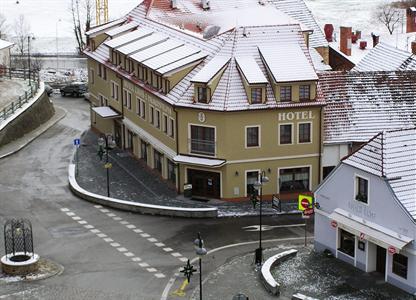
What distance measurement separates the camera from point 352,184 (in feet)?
183

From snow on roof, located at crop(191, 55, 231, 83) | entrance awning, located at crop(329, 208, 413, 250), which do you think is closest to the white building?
entrance awning, located at crop(329, 208, 413, 250)

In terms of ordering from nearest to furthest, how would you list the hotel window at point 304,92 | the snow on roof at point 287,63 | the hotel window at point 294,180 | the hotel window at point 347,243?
the hotel window at point 347,243, the snow on roof at point 287,63, the hotel window at point 304,92, the hotel window at point 294,180

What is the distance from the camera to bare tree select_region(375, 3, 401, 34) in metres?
148

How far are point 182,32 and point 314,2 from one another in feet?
343

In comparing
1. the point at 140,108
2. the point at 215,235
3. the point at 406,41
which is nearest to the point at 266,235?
the point at 215,235

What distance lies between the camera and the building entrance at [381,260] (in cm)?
5509

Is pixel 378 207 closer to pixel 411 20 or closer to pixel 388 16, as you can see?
pixel 411 20

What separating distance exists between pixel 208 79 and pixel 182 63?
12.6 feet

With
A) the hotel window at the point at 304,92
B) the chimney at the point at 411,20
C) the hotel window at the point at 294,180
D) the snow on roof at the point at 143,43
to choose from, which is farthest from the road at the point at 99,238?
the chimney at the point at 411,20

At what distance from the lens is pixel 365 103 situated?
241 feet

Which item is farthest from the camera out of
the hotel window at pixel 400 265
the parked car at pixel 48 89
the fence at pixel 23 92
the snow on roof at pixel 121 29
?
the parked car at pixel 48 89

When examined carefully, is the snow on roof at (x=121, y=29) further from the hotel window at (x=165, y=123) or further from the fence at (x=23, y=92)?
the hotel window at (x=165, y=123)

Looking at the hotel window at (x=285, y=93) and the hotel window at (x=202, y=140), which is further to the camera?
the hotel window at (x=202, y=140)

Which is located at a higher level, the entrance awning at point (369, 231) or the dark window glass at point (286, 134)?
the dark window glass at point (286, 134)
